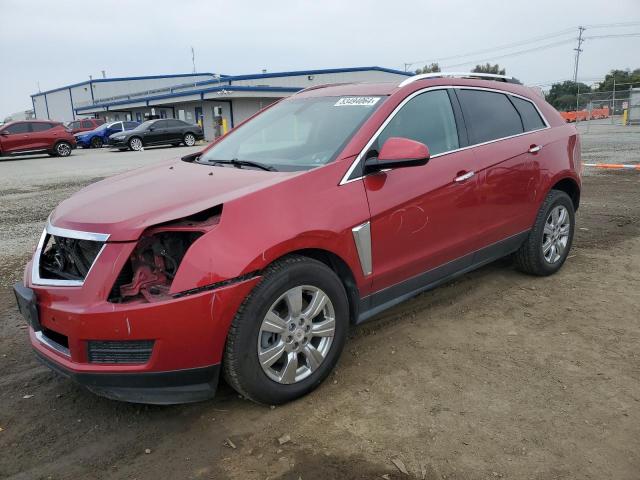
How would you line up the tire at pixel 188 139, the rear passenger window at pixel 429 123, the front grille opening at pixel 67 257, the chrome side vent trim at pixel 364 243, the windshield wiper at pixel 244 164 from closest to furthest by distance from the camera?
the front grille opening at pixel 67 257 → the chrome side vent trim at pixel 364 243 → the windshield wiper at pixel 244 164 → the rear passenger window at pixel 429 123 → the tire at pixel 188 139

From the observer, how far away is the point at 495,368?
3.21 meters

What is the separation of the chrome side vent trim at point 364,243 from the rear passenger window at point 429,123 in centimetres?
61

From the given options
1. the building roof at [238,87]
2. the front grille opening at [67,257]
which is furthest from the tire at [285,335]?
the building roof at [238,87]

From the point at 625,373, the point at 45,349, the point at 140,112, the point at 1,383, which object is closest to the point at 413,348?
the point at 625,373

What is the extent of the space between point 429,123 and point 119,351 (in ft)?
8.19

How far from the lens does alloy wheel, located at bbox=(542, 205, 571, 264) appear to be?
4656 millimetres

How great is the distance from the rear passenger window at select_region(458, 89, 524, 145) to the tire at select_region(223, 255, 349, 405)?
1.79 metres

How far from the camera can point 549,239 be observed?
4695 mm

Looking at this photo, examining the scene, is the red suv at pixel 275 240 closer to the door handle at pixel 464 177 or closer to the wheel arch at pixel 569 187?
the door handle at pixel 464 177

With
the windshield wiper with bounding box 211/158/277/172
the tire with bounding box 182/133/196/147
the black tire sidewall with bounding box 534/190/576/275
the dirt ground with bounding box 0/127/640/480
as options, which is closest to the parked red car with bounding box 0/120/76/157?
the tire with bounding box 182/133/196/147

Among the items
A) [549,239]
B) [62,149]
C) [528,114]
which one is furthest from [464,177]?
[62,149]

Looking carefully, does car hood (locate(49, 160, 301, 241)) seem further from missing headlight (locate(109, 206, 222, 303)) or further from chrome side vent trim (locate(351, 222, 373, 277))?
chrome side vent trim (locate(351, 222, 373, 277))

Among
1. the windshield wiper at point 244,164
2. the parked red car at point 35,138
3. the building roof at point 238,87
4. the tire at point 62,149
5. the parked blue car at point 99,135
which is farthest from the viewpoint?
the building roof at point 238,87

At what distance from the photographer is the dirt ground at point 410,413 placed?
240 cm
